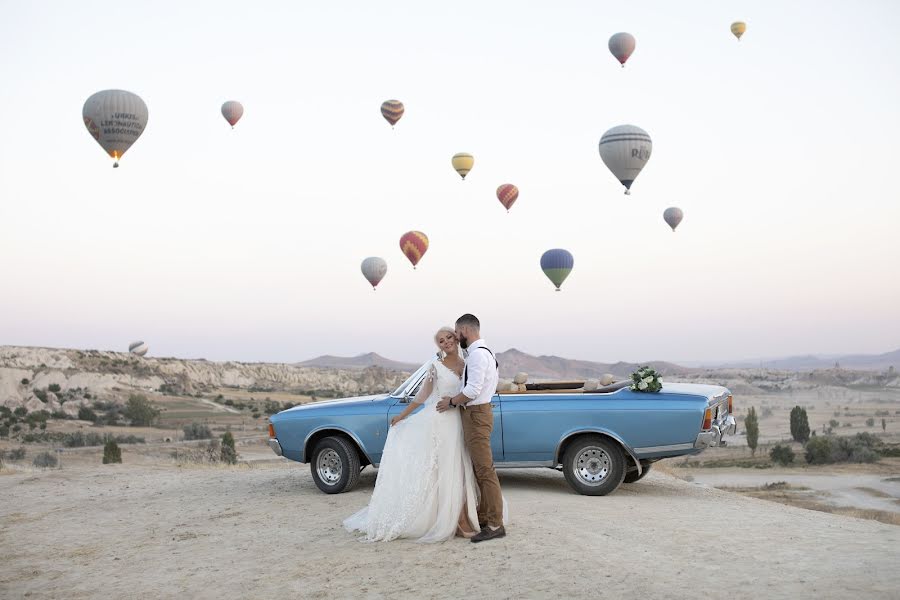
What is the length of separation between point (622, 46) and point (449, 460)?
145ft

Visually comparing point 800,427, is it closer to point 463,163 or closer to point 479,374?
point 463,163

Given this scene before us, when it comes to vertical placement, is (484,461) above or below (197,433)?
above

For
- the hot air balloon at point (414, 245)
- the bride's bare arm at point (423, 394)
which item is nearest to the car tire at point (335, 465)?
the bride's bare arm at point (423, 394)

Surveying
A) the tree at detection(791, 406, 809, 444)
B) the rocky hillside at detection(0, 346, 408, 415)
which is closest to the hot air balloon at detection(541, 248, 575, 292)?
the tree at detection(791, 406, 809, 444)

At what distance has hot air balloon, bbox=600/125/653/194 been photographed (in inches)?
1516

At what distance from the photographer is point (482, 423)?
9430mm

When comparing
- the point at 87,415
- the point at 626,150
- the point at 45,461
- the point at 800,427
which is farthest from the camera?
the point at 800,427

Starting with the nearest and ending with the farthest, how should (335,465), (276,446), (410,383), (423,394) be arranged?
(423,394) → (410,383) → (335,465) → (276,446)

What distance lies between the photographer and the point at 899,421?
343 feet

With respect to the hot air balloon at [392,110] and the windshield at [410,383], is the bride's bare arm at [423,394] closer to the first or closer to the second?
the windshield at [410,383]

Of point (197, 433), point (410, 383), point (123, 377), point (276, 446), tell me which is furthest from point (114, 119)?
point (123, 377)

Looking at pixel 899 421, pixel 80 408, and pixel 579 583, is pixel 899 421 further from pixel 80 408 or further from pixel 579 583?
pixel 579 583

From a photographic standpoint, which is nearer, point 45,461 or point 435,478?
point 435,478

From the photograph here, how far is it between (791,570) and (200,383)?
120 meters
